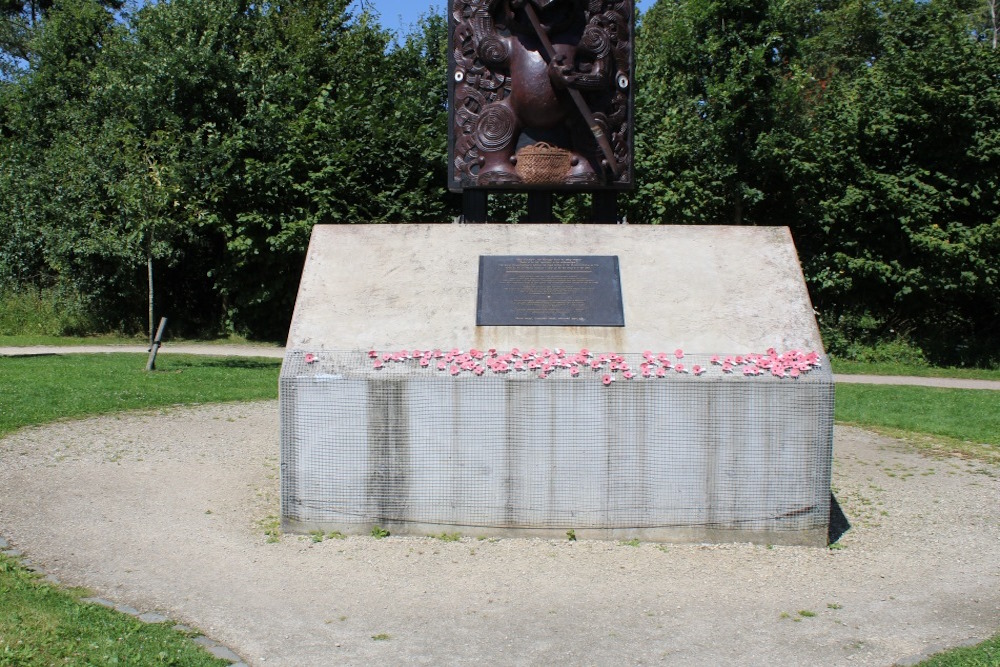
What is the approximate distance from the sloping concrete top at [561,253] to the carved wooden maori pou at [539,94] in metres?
1.58

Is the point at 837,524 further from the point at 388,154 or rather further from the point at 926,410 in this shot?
the point at 388,154

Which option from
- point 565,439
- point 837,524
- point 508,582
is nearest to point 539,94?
point 565,439

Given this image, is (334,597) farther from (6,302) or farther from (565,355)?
(6,302)

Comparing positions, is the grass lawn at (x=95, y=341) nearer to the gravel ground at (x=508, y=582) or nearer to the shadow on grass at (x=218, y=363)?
the shadow on grass at (x=218, y=363)

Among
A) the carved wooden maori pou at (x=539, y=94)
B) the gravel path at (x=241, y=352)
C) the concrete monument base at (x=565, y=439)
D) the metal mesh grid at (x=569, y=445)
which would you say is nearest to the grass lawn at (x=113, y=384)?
the gravel path at (x=241, y=352)

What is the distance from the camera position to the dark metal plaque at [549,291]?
6.41 metres

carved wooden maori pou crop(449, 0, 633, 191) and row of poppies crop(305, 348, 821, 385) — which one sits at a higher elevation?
carved wooden maori pou crop(449, 0, 633, 191)

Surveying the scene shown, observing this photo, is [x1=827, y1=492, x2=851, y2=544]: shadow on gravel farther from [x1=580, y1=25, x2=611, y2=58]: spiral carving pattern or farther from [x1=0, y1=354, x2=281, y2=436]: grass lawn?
[x1=0, y1=354, x2=281, y2=436]: grass lawn

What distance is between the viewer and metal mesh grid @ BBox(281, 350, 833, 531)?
19.4ft

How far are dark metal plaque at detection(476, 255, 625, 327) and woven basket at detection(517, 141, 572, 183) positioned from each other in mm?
1794

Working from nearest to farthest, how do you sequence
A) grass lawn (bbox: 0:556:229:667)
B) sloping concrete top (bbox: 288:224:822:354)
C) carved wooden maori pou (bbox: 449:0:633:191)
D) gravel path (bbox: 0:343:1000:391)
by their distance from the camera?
grass lawn (bbox: 0:556:229:667) < sloping concrete top (bbox: 288:224:822:354) < carved wooden maori pou (bbox: 449:0:633:191) < gravel path (bbox: 0:343:1000:391)

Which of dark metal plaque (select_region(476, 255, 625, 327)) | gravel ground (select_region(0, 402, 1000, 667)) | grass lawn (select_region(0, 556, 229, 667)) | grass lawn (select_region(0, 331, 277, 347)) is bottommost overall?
gravel ground (select_region(0, 402, 1000, 667))

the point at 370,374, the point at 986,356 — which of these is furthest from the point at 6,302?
the point at 986,356

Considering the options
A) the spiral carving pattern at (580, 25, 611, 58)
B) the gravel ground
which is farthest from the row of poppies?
the spiral carving pattern at (580, 25, 611, 58)
